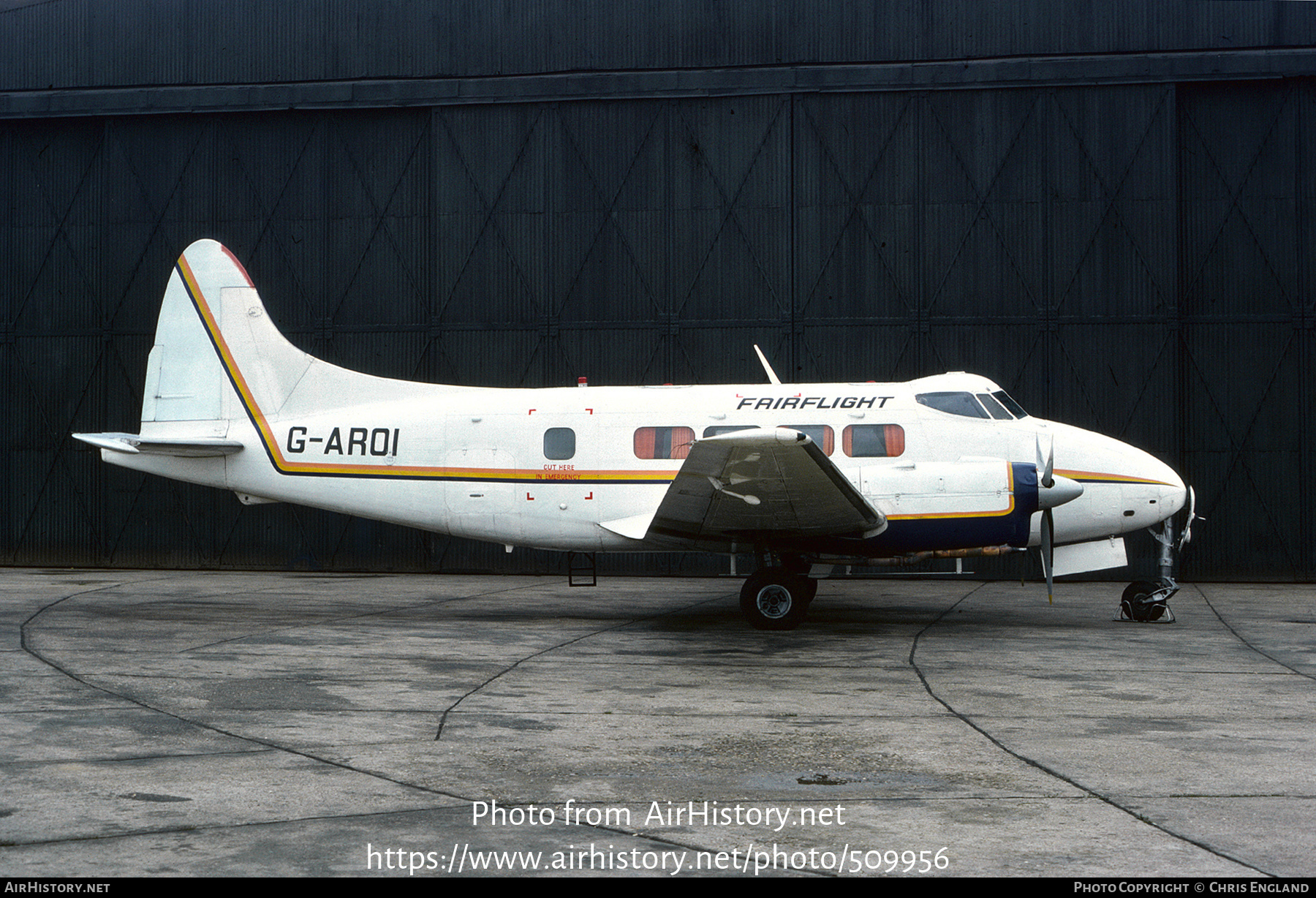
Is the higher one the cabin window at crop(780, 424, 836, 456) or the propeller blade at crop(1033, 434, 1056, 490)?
the cabin window at crop(780, 424, 836, 456)

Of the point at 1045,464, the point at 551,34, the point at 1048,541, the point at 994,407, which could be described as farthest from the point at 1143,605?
the point at 551,34

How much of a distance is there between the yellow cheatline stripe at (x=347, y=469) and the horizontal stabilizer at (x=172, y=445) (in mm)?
557


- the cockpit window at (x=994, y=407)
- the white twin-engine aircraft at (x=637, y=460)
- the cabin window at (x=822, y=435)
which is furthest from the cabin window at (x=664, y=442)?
the cockpit window at (x=994, y=407)

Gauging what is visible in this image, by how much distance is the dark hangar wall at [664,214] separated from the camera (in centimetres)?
2261

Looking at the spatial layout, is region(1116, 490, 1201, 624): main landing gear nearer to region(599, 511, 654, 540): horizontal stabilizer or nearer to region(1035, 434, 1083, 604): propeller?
region(1035, 434, 1083, 604): propeller

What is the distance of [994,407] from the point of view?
1516cm

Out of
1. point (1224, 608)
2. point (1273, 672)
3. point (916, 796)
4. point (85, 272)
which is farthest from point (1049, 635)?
point (85, 272)

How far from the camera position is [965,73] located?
76.5 feet

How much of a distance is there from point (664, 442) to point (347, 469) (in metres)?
4.63

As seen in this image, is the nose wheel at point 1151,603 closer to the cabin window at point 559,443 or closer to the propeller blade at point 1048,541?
the propeller blade at point 1048,541

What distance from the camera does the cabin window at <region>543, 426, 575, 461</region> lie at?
51.9ft

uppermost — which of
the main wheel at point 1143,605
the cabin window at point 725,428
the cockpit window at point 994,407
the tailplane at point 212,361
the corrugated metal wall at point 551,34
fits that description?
the corrugated metal wall at point 551,34

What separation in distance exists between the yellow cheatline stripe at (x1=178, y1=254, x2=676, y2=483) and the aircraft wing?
1.36 metres

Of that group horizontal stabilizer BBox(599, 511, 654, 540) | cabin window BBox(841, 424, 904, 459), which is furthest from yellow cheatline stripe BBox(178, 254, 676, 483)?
cabin window BBox(841, 424, 904, 459)
